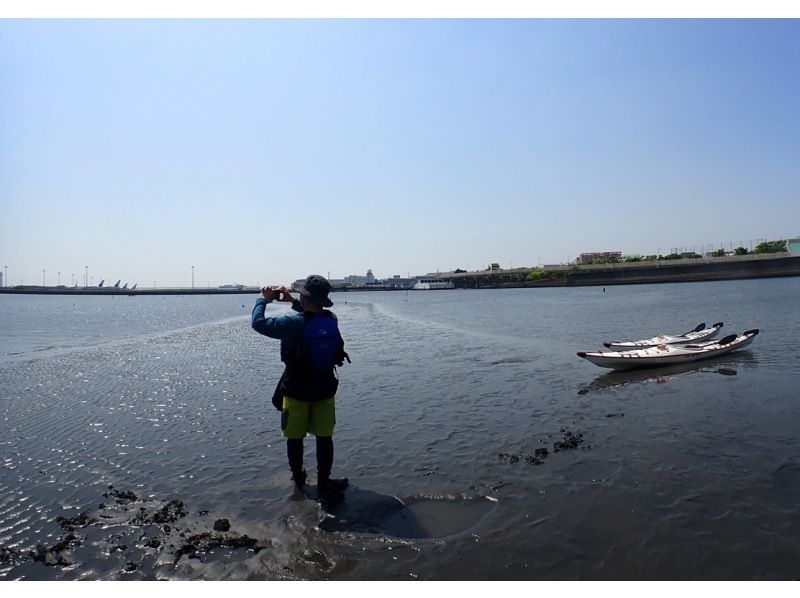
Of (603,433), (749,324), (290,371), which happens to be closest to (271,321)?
(290,371)

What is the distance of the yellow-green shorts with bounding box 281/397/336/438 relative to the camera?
6691 mm

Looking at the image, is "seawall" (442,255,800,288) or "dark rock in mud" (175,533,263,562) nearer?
"dark rock in mud" (175,533,263,562)

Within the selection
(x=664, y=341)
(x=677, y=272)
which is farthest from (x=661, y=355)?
(x=677, y=272)

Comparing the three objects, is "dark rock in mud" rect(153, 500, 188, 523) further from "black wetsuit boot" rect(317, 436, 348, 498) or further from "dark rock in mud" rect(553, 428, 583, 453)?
"dark rock in mud" rect(553, 428, 583, 453)

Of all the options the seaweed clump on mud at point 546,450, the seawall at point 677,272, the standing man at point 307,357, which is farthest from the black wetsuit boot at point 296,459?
the seawall at point 677,272

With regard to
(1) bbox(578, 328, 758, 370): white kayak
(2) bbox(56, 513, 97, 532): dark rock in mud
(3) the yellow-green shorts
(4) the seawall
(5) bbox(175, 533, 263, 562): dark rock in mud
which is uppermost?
(4) the seawall

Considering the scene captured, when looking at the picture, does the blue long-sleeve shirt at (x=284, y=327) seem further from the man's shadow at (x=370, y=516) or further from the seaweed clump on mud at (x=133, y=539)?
the seaweed clump on mud at (x=133, y=539)

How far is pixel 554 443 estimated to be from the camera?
30.2 ft

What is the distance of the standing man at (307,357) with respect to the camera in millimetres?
6555

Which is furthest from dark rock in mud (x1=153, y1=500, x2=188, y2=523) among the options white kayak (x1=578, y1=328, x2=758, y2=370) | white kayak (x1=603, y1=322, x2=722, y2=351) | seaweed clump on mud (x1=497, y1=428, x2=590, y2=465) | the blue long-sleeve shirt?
white kayak (x1=603, y1=322, x2=722, y2=351)

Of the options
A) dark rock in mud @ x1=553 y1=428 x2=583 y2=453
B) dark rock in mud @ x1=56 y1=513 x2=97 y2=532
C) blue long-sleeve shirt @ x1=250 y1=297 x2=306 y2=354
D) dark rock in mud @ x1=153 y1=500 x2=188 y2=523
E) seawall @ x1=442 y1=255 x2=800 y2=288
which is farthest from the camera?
seawall @ x1=442 y1=255 x2=800 y2=288

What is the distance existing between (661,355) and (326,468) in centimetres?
1570

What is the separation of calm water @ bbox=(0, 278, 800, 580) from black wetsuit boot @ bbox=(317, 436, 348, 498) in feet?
1.15

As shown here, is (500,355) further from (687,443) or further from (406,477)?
(406,477)
